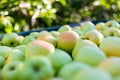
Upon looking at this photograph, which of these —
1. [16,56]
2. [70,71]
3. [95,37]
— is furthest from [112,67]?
[95,37]

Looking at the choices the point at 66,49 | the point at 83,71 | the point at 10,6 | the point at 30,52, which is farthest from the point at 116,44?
the point at 10,6

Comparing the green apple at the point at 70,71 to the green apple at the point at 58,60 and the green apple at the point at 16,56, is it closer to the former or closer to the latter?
the green apple at the point at 58,60

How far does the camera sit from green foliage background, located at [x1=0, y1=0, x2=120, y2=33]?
136 inches

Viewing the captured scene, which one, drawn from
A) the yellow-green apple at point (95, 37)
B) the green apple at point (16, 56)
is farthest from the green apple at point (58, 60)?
the yellow-green apple at point (95, 37)

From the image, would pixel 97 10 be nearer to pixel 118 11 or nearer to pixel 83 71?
pixel 118 11

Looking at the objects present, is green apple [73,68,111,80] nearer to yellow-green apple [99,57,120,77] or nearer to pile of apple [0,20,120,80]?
pile of apple [0,20,120,80]

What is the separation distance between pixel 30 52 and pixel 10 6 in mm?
2270

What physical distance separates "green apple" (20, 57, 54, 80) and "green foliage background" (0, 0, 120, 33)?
7.87ft

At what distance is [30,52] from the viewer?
4.27 ft

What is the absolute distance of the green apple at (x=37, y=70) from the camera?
3.18ft

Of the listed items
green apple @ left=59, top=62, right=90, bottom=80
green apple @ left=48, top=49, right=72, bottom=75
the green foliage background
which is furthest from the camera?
the green foliage background

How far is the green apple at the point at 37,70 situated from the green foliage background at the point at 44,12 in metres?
2.40

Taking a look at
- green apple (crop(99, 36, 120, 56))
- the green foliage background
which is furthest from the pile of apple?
the green foliage background

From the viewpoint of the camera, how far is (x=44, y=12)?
147 inches
